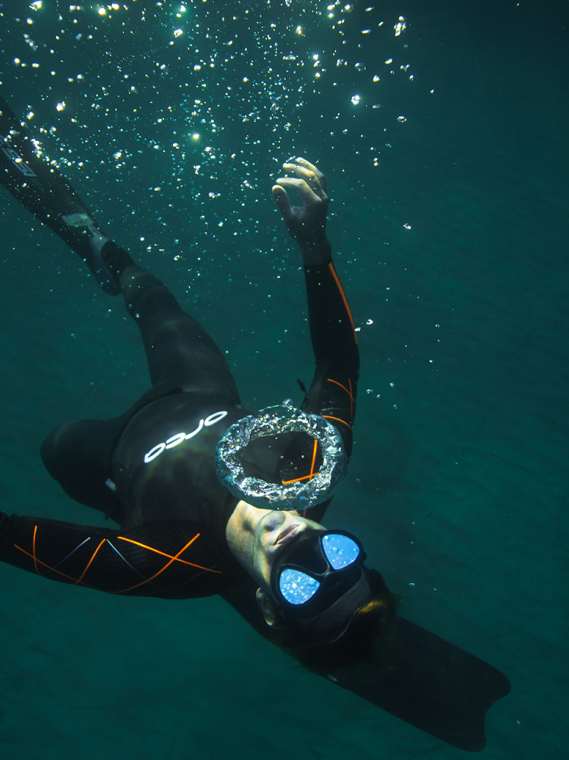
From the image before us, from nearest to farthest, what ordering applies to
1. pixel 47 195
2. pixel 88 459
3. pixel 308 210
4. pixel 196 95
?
pixel 308 210, pixel 88 459, pixel 47 195, pixel 196 95

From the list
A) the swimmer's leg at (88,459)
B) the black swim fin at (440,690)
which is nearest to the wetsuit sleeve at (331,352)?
the swimmer's leg at (88,459)

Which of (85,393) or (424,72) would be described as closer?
(85,393)

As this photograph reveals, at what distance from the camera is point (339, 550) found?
1.52 metres

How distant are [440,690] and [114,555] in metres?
3.73

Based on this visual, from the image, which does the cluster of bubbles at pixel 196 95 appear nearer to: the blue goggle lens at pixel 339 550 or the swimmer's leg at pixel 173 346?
the swimmer's leg at pixel 173 346

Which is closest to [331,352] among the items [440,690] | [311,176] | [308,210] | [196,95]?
[308,210]

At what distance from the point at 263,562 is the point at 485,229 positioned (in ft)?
19.8

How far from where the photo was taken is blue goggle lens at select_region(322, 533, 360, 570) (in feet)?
4.89

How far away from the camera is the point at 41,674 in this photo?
4.39m

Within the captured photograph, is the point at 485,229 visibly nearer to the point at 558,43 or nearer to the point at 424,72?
the point at 424,72

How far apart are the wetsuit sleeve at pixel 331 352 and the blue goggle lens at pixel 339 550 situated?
20.1 inches

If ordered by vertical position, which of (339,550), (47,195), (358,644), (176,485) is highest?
(47,195)

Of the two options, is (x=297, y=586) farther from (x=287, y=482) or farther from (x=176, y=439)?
(x=176, y=439)

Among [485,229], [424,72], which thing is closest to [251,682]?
[485,229]
